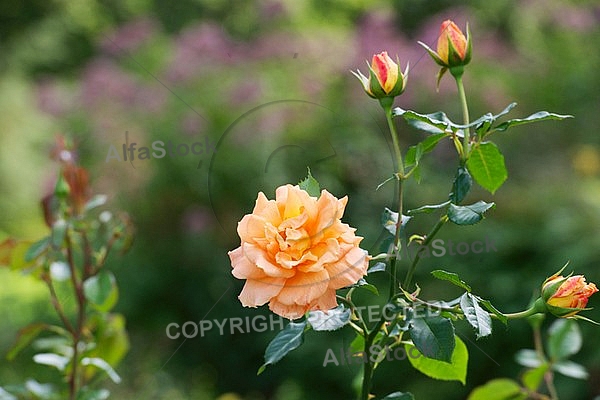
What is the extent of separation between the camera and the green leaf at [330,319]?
0.40m

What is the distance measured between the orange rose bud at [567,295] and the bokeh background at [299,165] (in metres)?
0.96

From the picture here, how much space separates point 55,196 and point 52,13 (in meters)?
4.67

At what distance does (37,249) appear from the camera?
60 cm

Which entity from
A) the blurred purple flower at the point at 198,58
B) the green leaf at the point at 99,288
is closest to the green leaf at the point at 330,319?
the green leaf at the point at 99,288

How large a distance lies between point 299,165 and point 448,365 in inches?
61.2

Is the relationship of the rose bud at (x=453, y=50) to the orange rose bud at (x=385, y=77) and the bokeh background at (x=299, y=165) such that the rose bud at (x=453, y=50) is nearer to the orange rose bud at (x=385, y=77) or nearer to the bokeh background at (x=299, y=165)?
the orange rose bud at (x=385, y=77)

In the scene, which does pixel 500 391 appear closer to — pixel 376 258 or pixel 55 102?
pixel 376 258

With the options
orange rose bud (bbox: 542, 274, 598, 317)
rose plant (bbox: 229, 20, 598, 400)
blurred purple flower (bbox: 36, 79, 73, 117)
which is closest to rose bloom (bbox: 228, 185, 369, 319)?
rose plant (bbox: 229, 20, 598, 400)

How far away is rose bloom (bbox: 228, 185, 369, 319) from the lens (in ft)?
1.19

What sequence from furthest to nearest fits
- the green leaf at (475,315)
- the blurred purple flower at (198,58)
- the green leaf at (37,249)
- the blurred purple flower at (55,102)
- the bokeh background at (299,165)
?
the blurred purple flower at (55,102), the blurred purple flower at (198,58), the bokeh background at (299,165), the green leaf at (37,249), the green leaf at (475,315)

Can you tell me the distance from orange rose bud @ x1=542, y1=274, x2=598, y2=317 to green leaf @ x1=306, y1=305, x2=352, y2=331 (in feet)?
0.34

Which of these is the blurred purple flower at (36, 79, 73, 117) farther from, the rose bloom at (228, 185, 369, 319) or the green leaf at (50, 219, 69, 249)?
the rose bloom at (228, 185, 369, 319)

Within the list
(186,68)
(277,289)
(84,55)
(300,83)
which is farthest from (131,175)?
(84,55)

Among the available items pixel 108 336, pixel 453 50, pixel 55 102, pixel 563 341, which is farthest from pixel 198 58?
pixel 453 50
